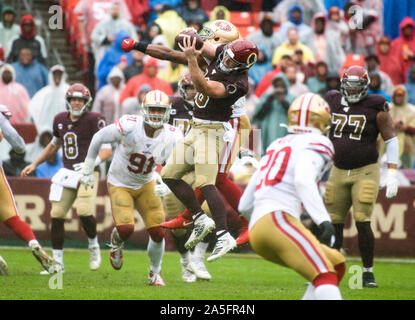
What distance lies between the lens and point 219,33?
8602mm

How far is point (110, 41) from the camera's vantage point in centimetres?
1467

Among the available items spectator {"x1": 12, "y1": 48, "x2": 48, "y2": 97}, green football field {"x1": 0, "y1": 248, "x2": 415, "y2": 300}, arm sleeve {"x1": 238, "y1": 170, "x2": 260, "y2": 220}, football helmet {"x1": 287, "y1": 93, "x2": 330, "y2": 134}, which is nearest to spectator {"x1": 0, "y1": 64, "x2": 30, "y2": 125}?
spectator {"x1": 12, "y1": 48, "x2": 48, "y2": 97}

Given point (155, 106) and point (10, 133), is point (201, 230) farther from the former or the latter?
point (10, 133)

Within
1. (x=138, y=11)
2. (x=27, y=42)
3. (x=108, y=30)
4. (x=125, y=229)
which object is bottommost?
(x=125, y=229)

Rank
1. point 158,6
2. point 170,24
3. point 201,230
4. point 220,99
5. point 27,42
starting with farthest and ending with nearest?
point 158,6 → point 170,24 → point 27,42 → point 220,99 → point 201,230

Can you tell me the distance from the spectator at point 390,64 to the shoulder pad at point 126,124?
25.1 ft

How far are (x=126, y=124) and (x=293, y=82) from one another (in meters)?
5.81

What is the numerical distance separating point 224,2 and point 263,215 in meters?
11.0

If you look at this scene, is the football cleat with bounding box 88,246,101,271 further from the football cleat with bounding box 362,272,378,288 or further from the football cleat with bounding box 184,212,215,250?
the football cleat with bounding box 362,272,378,288

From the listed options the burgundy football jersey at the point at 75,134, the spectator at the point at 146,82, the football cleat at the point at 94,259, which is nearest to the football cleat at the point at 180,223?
the football cleat at the point at 94,259

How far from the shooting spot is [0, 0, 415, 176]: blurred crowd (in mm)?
13680

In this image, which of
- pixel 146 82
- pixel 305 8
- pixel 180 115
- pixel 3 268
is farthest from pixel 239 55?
pixel 305 8

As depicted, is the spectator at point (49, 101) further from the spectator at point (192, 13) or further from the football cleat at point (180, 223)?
the football cleat at point (180, 223)

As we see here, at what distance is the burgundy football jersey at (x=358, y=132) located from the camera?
937cm
